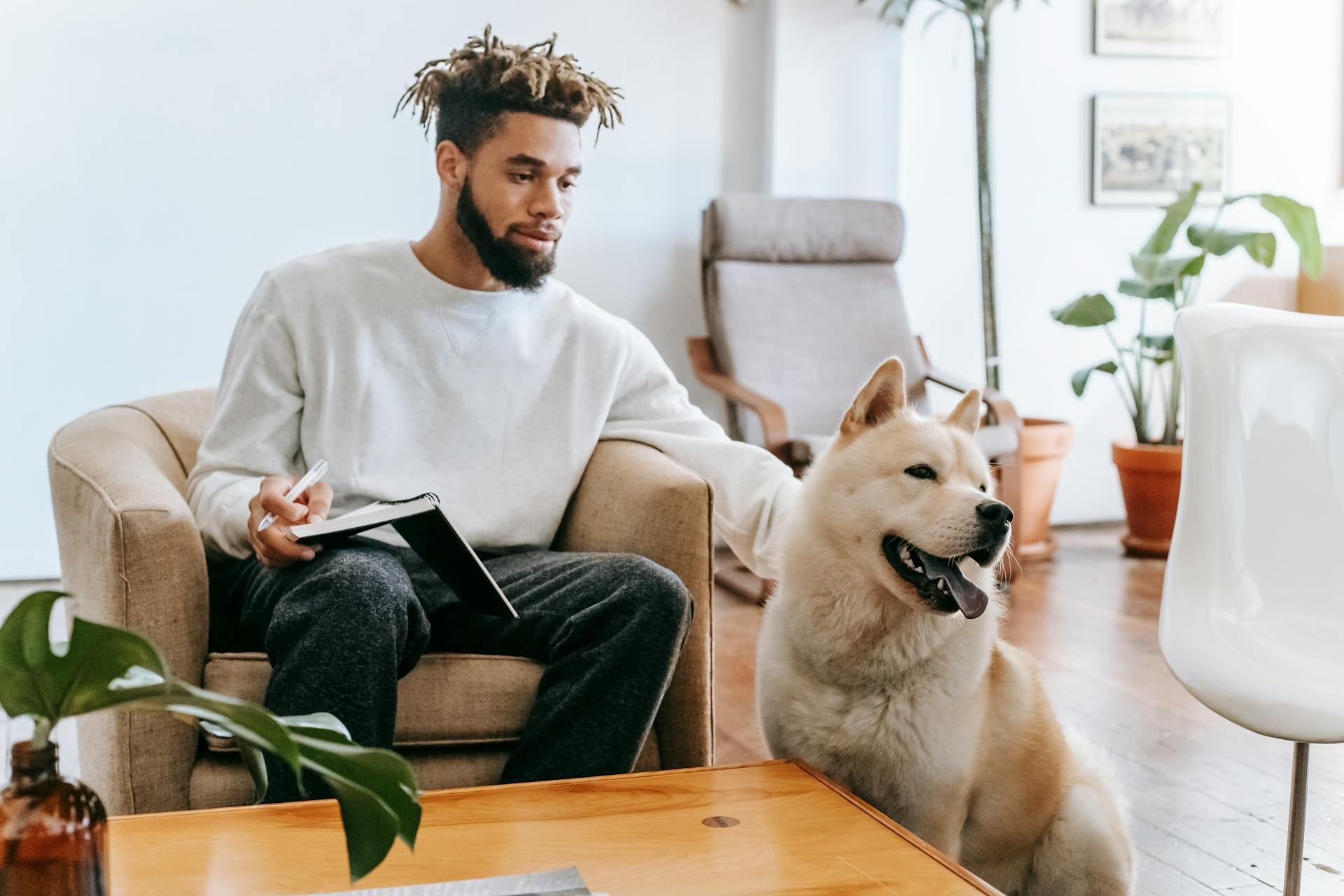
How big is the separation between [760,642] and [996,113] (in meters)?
3.23

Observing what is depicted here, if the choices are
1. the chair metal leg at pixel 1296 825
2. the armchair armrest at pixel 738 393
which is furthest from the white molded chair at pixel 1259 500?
the armchair armrest at pixel 738 393

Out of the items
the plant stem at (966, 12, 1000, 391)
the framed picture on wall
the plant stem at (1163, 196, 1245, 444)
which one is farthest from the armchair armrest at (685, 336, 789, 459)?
the framed picture on wall

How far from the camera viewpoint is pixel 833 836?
3.44ft

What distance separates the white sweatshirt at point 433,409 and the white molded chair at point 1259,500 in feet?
1.70

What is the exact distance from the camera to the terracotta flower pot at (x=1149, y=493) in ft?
12.8

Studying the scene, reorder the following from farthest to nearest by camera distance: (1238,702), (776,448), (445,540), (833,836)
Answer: (776,448), (445,540), (1238,702), (833,836)

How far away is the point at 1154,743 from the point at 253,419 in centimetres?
176

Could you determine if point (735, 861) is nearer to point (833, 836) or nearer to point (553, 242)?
point (833, 836)

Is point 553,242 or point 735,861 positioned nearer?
point 735,861

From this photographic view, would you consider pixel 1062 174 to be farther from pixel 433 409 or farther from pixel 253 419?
pixel 253 419

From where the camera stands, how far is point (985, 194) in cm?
389

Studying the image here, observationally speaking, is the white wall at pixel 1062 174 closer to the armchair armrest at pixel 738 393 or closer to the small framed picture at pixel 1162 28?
the small framed picture at pixel 1162 28

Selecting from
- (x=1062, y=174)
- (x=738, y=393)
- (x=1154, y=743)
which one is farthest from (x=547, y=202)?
(x=1062, y=174)

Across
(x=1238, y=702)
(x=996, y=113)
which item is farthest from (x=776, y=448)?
(x=1238, y=702)
